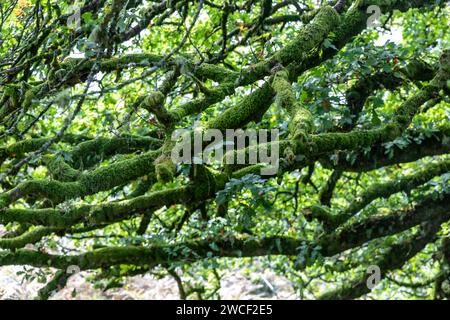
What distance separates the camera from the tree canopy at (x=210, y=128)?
498 centimetres

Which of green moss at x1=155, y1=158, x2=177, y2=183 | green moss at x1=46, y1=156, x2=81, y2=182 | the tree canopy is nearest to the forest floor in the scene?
the tree canopy

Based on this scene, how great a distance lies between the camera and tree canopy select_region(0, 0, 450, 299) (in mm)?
4977

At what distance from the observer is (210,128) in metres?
4.95

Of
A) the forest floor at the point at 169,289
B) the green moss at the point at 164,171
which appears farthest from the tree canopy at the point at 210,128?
the forest floor at the point at 169,289

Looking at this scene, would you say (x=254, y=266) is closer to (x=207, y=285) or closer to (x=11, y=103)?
(x=207, y=285)

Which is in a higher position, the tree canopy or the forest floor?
the tree canopy

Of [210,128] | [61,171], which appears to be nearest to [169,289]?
[61,171]

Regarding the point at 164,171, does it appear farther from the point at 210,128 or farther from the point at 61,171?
the point at 61,171

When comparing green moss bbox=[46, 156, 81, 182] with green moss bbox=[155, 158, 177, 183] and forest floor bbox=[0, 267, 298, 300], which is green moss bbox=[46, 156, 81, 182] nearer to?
green moss bbox=[155, 158, 177, 183]

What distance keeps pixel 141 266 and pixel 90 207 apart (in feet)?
9.24

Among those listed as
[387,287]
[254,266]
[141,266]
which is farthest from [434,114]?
[141,266]

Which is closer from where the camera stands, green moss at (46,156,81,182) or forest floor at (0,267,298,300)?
green moss at (46,156,81,182)

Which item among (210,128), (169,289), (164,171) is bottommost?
(169,289)

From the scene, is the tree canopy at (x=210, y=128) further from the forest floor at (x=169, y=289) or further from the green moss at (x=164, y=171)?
the forest floor at (x=169, y=289)
